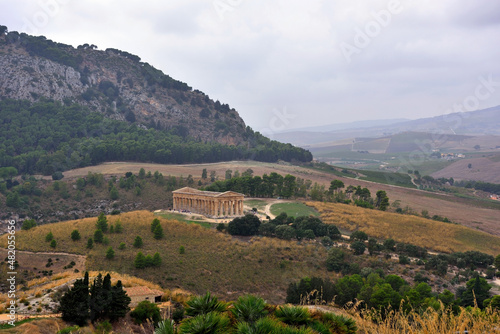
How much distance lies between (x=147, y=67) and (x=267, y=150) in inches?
3605

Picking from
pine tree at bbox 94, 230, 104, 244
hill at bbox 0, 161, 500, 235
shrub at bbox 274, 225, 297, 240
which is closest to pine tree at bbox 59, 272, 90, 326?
pine tree at bbox 94, 230, 104, 244

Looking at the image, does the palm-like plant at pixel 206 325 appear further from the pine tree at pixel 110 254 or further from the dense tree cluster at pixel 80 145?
the dense tree cluster at pixel 80 145

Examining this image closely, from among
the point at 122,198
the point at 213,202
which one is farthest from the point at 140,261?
the point at 122,198

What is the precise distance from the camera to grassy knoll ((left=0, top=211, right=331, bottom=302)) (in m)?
40.2

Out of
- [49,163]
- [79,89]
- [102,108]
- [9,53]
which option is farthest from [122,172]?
[9,53]

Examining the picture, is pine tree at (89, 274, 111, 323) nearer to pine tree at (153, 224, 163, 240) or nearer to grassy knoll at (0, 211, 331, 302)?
grassy knoll at (0, 211, 331, 302)

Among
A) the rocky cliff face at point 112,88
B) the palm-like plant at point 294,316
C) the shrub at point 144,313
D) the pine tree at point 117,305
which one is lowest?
the shrub at point 144,313

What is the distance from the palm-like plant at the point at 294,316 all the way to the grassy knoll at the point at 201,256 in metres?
25.4

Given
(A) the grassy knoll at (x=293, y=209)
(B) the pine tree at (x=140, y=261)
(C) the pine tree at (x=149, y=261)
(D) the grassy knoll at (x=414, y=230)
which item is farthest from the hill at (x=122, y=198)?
(C) the pine tree at (x=149, y=261)

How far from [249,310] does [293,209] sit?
5713 centimetres

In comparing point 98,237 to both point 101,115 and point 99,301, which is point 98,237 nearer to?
point 99,301

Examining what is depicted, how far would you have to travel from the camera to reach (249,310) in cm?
1320

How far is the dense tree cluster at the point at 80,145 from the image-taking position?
3994 inches

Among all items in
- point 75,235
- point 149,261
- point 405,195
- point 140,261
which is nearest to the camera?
point 140,261
